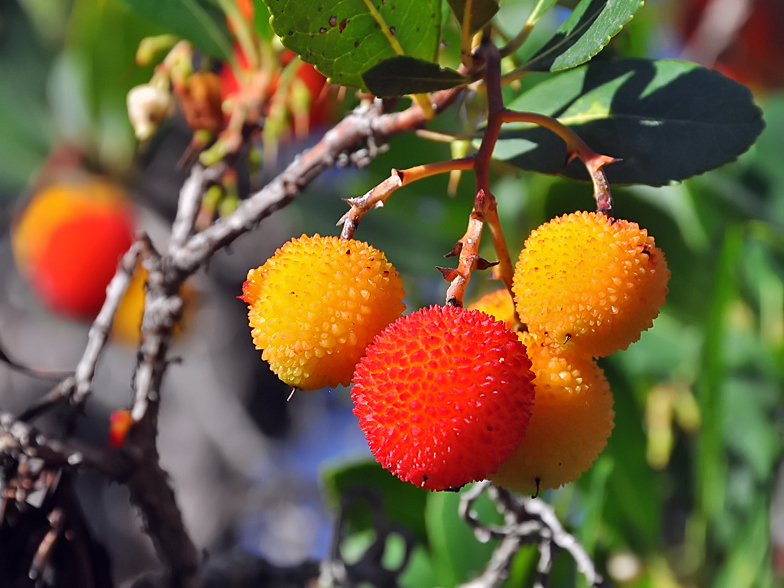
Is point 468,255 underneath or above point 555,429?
above

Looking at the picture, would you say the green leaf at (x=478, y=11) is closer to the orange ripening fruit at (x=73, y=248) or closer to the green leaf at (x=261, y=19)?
the green leaf at (x=261, y=19)

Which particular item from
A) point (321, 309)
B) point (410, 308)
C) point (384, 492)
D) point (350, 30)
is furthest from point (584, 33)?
point (410, 308)

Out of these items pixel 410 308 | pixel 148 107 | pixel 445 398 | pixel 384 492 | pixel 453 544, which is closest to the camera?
pixel 445 398

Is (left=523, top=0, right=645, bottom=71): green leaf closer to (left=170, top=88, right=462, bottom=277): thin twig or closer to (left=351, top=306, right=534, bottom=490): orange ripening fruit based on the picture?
(left=170, top=88, right=462, bottom=277): thin twig

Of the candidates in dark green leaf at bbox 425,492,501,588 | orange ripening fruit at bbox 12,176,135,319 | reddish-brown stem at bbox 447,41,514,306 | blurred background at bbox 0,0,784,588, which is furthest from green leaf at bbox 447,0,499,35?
orange ripening fruit at bbox 12,176,135,319

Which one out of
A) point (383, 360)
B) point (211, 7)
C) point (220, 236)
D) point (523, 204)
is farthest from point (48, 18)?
point (383, 360)

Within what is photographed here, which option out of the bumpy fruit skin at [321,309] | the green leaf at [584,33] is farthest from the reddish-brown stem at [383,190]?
the green leaf at [584,33]

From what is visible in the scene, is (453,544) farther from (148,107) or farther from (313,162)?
(148,107)
